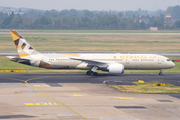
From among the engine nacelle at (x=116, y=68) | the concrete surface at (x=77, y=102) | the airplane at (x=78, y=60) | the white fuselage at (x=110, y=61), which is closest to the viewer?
the concrete surface at (x=77, y=102)

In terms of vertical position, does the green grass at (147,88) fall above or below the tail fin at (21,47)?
below

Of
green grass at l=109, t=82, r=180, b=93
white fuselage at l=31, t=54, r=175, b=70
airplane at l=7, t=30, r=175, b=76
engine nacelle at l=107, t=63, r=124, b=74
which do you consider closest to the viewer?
green grass at l=109, t=82, r=180, b=93

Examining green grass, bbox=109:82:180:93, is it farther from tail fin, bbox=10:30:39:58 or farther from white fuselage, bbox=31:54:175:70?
tail fin, bbox=10:30:39:58

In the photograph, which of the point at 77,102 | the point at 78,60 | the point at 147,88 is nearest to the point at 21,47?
the point at 78,60

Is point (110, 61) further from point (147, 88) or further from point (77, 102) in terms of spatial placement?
point (77, 102)

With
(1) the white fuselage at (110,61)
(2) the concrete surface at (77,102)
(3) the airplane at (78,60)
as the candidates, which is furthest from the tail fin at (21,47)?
(2) the concrete surface at (77,102)

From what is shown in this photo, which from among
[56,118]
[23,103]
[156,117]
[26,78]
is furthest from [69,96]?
[26,78]

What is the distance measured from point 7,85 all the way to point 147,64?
82.1ft

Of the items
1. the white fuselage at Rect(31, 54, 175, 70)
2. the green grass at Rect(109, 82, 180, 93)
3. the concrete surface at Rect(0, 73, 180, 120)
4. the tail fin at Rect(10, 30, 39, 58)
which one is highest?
the tail fin at Rect(10, 30, 39, 58)

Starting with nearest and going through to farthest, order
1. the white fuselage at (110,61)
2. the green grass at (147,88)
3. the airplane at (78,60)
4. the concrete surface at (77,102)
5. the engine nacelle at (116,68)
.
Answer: the concrete surface at (77,102) → the green grass at (147,88) → the engine nacelle at (116,68) → the airplane at (78,60) → the white fuselage at (110,61)

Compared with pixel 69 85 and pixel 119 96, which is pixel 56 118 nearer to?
pixel 119 96

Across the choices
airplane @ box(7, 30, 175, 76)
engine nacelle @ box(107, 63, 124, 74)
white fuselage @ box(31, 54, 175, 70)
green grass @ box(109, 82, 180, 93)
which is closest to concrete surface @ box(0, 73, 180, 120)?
green grass @ box(109, 82, 180, 93)

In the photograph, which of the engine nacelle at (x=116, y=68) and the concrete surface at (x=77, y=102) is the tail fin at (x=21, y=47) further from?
the engine nacelle at (x=116, y=68)

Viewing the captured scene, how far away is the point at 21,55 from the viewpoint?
49.9 metres
